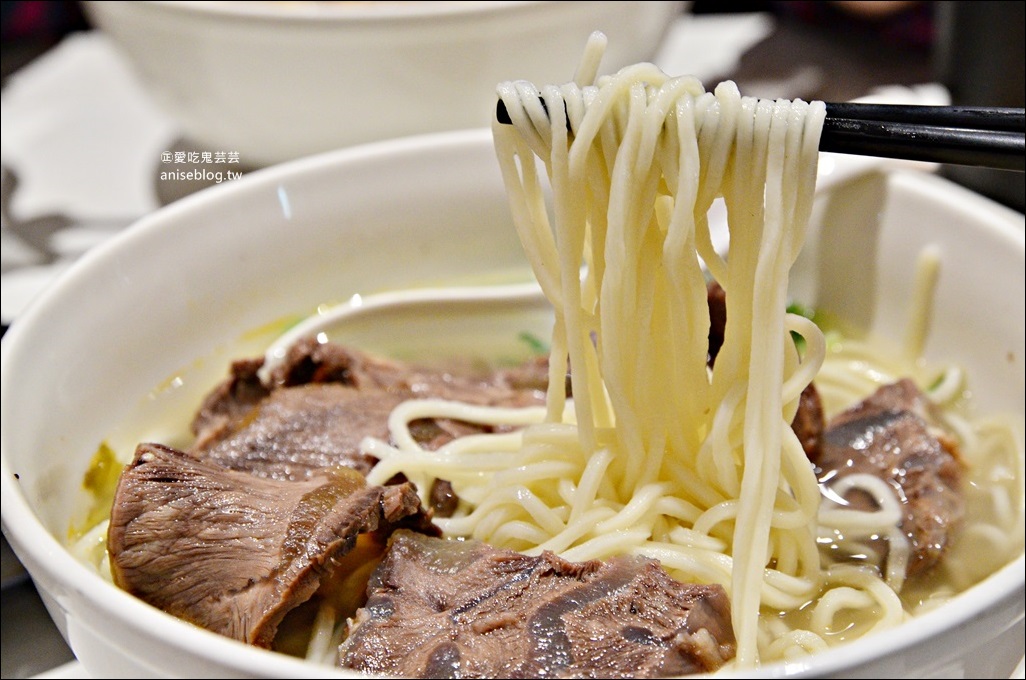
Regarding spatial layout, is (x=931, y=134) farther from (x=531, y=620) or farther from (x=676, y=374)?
(x=531, y=620)

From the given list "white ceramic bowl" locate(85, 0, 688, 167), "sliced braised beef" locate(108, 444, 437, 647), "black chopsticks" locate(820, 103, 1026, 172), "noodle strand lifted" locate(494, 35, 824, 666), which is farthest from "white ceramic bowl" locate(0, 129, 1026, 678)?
"black chopsticks" locate(820, 103, 1026, 172)

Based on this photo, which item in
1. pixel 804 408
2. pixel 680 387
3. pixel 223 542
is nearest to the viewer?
pixel 223 542

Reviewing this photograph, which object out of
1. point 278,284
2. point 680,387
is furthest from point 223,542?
point 278,284

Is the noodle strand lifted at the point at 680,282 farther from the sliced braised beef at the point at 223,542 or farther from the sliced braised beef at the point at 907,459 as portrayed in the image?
the sliced braised beef at the point at 223,542

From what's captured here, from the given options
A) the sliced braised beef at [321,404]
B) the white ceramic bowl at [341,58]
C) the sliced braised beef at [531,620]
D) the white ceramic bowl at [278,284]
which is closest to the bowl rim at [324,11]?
the white ceramic bowl at [341,58]

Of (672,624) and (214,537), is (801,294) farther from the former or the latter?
(214,537)

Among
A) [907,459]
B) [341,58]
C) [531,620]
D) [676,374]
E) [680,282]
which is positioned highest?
[341,58]

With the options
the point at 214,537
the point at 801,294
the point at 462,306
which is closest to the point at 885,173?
the point at 801,294

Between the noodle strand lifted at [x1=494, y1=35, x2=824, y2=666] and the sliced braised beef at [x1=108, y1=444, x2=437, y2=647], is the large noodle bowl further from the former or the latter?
the sliced braised beef at [x1=108, y1=444, x2=437, y2=647]
